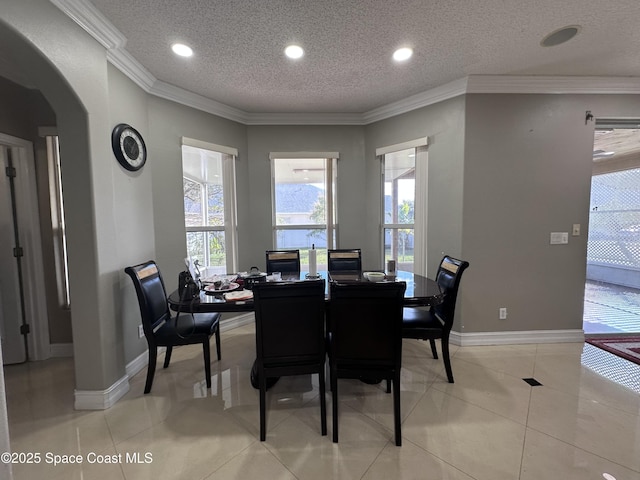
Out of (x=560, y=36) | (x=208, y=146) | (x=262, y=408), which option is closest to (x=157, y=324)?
(x=262, y=408)

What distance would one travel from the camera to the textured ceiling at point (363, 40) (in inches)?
73.9

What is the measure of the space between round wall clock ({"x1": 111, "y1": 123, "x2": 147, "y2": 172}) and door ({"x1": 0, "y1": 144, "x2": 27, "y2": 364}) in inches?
49.4

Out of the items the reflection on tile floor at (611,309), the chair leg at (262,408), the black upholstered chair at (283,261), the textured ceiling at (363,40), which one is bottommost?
the reflection on tile floor at (611,309)

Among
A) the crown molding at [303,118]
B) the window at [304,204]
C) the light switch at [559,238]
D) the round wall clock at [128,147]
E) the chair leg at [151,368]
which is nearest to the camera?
the chair leg at [151,368]

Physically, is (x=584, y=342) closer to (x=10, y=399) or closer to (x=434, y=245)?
(x=434, y=245)

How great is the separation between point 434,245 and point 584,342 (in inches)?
72.6

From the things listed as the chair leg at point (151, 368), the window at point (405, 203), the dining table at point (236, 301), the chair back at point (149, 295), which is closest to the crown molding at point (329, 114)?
the window at point (405, 203)

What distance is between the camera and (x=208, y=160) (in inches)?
135

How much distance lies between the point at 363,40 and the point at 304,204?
2.11 meters

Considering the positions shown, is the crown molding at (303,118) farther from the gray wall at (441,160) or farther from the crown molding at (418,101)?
the gray wall at (441,160)

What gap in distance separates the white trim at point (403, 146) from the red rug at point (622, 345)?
2810mm

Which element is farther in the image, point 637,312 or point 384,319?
point 637,312

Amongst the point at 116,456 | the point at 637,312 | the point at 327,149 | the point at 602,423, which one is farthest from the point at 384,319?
the point at 637,312

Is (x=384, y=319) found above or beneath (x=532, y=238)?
beneath
